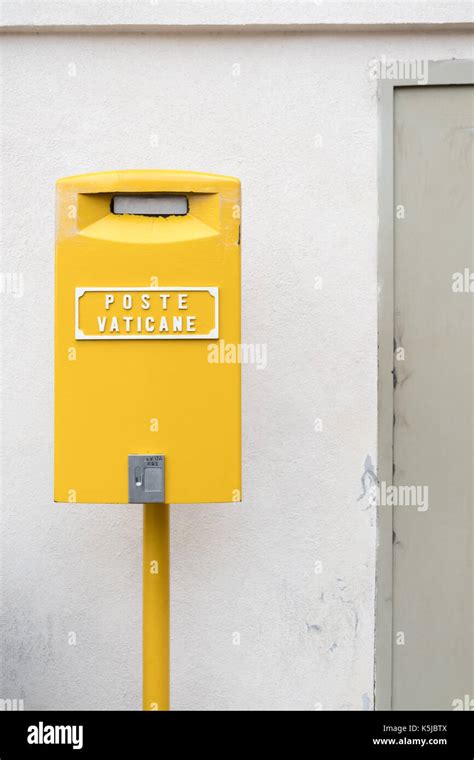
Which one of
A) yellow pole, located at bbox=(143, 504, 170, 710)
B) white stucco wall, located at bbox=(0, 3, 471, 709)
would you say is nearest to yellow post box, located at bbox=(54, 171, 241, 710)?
yellow pole, located at bbox=(143, 504, 170, 710)

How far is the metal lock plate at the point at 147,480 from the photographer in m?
2.20

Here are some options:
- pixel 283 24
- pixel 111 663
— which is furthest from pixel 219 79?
pixel 111 663

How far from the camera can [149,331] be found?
2234 mm

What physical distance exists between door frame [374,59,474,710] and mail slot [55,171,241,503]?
3.10 feet

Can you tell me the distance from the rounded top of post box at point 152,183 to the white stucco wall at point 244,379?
0.81 m

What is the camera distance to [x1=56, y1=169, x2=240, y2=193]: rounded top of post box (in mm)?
2209
